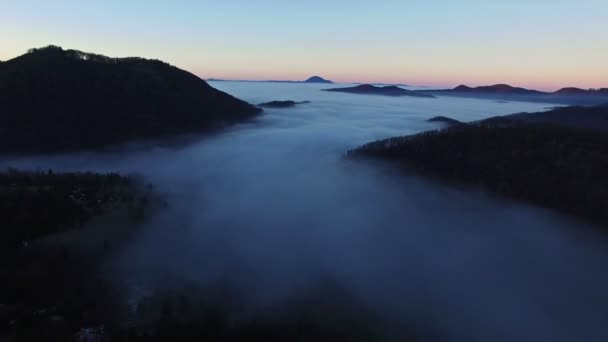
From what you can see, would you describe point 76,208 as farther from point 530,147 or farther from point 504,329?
point 530,147

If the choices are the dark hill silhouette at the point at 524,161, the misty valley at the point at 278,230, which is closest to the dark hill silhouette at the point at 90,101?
the misty valley at the point at 278,230

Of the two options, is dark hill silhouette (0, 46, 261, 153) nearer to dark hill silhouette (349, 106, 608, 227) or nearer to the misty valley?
the misty valley

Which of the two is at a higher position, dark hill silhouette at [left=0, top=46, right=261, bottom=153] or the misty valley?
dark hill silhouette at [left=0, top=46, right=261, bottom=153]

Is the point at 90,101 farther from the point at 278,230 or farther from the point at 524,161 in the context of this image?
the point at 524,161

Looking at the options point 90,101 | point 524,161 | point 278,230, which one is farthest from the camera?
point 90,101

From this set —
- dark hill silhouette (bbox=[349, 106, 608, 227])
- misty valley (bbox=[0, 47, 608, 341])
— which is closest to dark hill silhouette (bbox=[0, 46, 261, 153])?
misty valley (bbox=[0, 47, 608, 341])

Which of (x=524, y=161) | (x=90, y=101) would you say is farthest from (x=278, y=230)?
(x=90, y=101)

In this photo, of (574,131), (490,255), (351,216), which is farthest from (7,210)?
(574,131)
